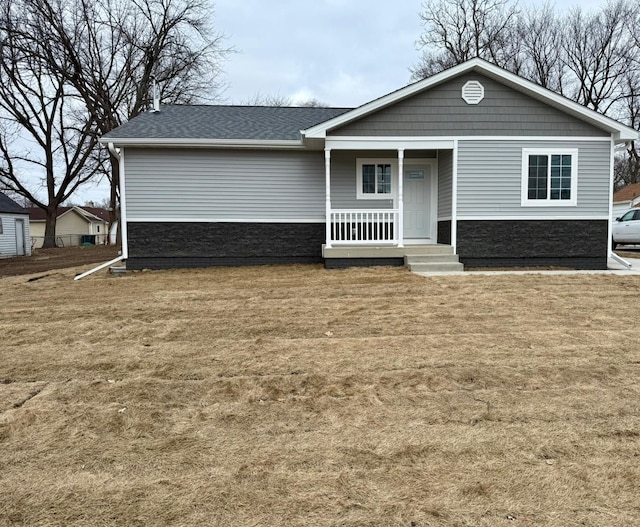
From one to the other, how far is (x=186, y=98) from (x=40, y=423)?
90.1 feet

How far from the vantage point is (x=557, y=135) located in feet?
33.6

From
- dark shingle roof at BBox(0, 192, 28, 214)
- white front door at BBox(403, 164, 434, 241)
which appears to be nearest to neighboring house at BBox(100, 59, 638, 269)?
white front door at BBox(403, 164, 434, 241)

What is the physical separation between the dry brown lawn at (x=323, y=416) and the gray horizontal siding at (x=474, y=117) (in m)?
5.33

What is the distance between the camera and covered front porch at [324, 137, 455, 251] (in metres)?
10.6

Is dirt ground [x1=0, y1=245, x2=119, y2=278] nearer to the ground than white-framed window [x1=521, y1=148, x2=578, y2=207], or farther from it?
nearer to the ground

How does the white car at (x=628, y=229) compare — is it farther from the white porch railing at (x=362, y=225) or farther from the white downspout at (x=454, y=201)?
the white porch railing at (x=362, y=225)

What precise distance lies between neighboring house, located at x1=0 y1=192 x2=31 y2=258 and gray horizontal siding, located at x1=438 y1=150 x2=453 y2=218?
22041mm

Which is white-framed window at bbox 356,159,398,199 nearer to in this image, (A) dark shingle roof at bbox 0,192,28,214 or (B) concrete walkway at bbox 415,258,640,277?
(B) concrete walkway at bbox 415,258,640,277

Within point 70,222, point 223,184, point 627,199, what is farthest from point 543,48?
point 70,222

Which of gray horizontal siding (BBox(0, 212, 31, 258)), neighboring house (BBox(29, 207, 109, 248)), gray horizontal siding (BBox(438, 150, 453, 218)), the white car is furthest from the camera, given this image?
neighboring house (BBox(29, 207, 109, 248))

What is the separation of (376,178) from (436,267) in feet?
10.0

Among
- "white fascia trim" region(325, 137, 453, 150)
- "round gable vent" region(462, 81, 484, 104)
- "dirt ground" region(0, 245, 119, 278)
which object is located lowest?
"dirt ground" region(0, 245, 119, 278)

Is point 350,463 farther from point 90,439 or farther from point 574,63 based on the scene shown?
point 574,63

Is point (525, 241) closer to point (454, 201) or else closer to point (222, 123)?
point (454, 201)
